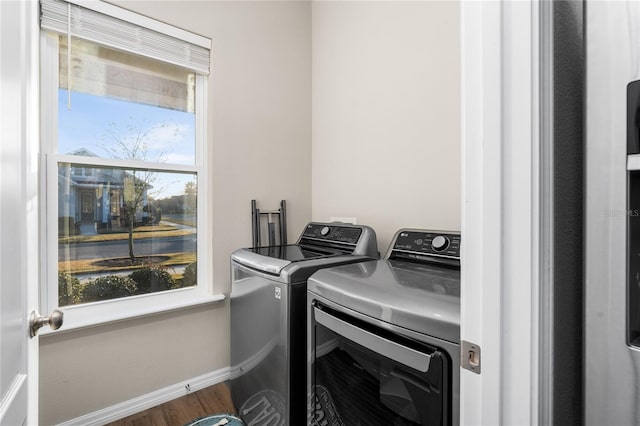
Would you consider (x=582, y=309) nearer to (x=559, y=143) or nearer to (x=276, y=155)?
(x=559, y=143)

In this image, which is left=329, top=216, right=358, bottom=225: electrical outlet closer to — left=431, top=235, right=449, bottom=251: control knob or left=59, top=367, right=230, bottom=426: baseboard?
left=431, top=235, right=449, bottom=251: control knob

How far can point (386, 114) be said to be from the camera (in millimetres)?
1893

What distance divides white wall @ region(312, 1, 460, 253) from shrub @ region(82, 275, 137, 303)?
1406 mm

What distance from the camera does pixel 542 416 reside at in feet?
1.58

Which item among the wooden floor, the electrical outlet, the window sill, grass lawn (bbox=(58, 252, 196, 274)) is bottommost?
the wooden floor

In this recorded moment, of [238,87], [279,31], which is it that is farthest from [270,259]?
[279,31]

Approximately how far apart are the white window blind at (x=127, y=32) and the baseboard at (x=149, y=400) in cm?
204

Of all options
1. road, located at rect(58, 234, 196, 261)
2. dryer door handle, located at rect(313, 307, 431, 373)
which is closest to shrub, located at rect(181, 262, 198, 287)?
road, located at rect(58, 234, 196, 261)

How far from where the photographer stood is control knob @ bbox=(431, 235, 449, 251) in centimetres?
132

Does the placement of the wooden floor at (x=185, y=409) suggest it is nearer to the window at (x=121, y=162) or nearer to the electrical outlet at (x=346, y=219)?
the window at (x=121, y=162)

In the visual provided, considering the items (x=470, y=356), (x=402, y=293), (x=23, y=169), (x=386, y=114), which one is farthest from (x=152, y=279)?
(x=470, y=356)

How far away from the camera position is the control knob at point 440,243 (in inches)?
51.9

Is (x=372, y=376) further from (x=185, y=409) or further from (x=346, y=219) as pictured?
(x=185, y=409)

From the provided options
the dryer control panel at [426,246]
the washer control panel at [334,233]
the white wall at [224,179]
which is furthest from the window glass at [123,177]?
the dryer control panel at [426,246]
